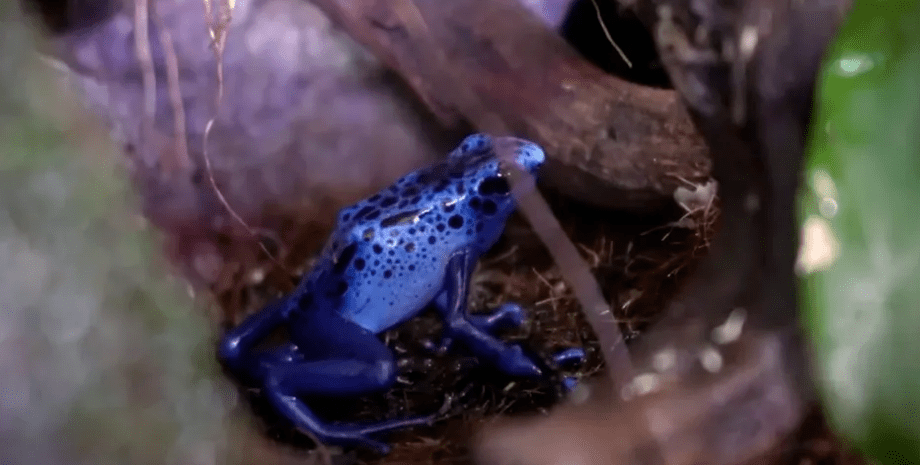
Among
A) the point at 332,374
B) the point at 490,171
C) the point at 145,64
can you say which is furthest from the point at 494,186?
the point at 145,64

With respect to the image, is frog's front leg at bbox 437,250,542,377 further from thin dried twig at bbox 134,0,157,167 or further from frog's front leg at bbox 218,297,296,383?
thin dried twig at bbox 134,0,157,167

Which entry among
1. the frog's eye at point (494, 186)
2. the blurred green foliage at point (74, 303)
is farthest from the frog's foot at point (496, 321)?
the blurred green foliage at point (74, 303)

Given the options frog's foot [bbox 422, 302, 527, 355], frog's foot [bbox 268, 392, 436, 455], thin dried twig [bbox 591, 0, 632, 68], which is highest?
thin dried twig [bbox 591, 0, 632, 68]

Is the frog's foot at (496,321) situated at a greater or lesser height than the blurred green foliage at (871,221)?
lesser

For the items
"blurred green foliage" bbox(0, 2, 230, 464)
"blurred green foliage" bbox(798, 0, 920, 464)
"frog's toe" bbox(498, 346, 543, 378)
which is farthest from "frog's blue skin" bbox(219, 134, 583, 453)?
"blurred green foliage" bbox(798, 0, 920, 464)

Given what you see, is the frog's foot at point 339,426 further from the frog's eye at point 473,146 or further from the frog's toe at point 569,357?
the frog's eye at point 473,146
